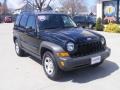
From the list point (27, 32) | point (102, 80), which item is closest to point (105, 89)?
point (102, 80)

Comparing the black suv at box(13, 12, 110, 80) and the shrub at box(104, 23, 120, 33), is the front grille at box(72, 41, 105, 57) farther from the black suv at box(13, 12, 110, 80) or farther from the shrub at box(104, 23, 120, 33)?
the shrub at box(104, 23, 120, 33)

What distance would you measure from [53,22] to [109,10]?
13.7m

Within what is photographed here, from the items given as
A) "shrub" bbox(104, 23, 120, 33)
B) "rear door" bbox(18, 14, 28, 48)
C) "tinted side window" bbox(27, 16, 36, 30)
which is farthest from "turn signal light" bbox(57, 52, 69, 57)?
"shrub" bbox(104, 23, 120, 33)

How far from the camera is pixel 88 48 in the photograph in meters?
5.94

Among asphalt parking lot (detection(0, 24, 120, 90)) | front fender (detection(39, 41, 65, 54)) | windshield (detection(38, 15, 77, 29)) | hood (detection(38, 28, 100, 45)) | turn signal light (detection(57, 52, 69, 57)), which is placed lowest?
asphalt parking lot (detection(0, 24, 120, 90))

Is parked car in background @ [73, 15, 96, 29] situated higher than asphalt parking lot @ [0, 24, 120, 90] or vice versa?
parked car in background @ [73, 15, 96, 29]

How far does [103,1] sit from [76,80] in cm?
1543

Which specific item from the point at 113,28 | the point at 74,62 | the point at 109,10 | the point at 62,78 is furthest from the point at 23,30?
the point at 109,10

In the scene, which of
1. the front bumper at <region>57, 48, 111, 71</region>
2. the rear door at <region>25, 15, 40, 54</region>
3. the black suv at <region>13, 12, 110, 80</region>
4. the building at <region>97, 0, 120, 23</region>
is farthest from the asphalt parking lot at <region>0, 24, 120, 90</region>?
the building at <region>97, 0, 120, 23</region>

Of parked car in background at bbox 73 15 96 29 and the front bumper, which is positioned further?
parked car in background at bbox 73 15 96 29

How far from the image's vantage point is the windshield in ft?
22.5

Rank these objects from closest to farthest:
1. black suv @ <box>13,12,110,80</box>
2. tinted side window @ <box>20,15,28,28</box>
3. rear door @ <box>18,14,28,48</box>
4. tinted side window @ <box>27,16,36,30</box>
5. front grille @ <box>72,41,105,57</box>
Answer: black suv @ <box>13,12,110,80</box>, front grille @ <box>72,41,105,57</box>, tinted side window @ <box>27,16,36,30</box>, rear door @ <box>18,14,28,48</box>, tinted side window @ <box>20,15,28,28</box>

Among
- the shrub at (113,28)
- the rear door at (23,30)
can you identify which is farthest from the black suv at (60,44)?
the shrub at (113,28)

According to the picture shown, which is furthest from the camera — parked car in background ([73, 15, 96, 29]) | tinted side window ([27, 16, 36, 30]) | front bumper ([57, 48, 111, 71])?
parked car in background ([73, 15, 96, 29])
